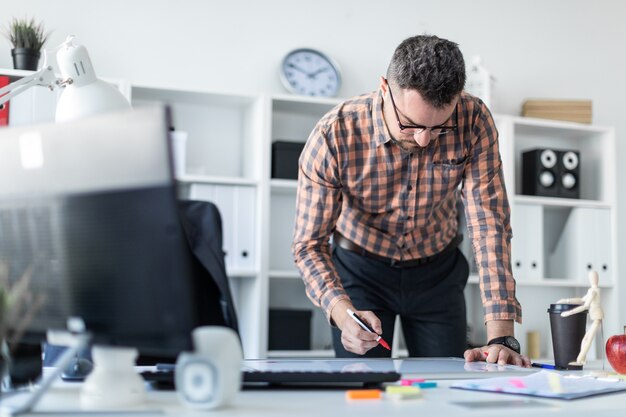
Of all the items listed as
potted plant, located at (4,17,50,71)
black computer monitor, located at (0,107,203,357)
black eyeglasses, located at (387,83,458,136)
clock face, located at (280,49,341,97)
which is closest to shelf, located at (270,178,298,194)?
clock face, located at (280,49,341,97)

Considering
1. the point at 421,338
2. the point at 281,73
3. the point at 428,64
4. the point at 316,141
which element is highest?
the point at 281,73

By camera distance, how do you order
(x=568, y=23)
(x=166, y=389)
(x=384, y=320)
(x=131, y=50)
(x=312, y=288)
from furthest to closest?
(x=568, y=23)
(x=131, y=50)
(x=384, y=320)
(x=312, y=288)
(x=166, y=389)

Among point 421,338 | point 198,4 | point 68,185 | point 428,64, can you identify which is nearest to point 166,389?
Answer: point 68,185

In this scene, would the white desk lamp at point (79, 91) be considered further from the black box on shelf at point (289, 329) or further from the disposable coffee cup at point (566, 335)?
the black box on shelf at point (289, 329)

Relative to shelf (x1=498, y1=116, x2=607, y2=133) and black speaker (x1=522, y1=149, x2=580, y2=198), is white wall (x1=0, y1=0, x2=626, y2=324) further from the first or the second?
black speaker (x1=522, y1=149, x2=580, y2=198)

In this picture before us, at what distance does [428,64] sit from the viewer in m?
1.83

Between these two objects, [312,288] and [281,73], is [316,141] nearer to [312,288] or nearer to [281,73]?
[312,288]

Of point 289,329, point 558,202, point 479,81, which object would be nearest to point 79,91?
point 289,329

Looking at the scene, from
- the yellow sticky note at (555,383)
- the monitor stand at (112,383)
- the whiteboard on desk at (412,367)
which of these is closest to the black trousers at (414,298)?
the whiteboard on desk at (412,367)

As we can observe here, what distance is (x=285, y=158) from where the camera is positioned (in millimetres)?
3463

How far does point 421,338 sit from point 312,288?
44 cm

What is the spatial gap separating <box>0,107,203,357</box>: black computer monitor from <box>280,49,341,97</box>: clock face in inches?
111

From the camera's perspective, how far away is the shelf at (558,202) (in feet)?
12.6

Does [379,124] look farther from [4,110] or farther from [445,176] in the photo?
[4,110]
